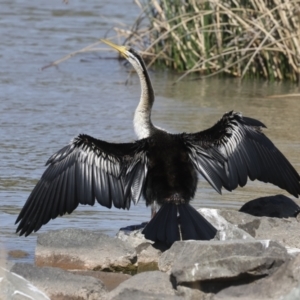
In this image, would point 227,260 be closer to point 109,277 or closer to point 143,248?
point 109,277

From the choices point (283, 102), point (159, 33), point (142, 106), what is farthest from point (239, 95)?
point (142, 106)

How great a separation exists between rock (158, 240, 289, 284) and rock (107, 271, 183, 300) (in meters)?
0.10

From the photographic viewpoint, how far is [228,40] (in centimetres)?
1148

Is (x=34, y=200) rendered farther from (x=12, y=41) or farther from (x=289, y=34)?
(x=12, y=41)

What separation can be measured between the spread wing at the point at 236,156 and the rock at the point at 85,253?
73 cm

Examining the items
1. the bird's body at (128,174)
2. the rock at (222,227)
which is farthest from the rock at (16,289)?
the rock at (222,227)

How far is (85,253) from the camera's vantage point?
5406 millimetres

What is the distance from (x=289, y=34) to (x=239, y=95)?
885mm

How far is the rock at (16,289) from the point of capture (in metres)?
4.36

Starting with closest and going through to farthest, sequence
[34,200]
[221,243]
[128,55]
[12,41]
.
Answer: [221,243], [34,200], [128,55], [12,41]

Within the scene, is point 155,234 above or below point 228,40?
below

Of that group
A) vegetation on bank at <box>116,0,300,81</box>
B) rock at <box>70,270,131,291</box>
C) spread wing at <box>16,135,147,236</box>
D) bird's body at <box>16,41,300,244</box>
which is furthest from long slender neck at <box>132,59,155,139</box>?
vegetation on bank at <box>116,0,300,81</box>

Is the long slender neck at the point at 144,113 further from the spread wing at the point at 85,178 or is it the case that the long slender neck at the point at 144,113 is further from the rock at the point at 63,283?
the rock at the point at 63,283

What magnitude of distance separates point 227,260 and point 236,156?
1.45 metres
